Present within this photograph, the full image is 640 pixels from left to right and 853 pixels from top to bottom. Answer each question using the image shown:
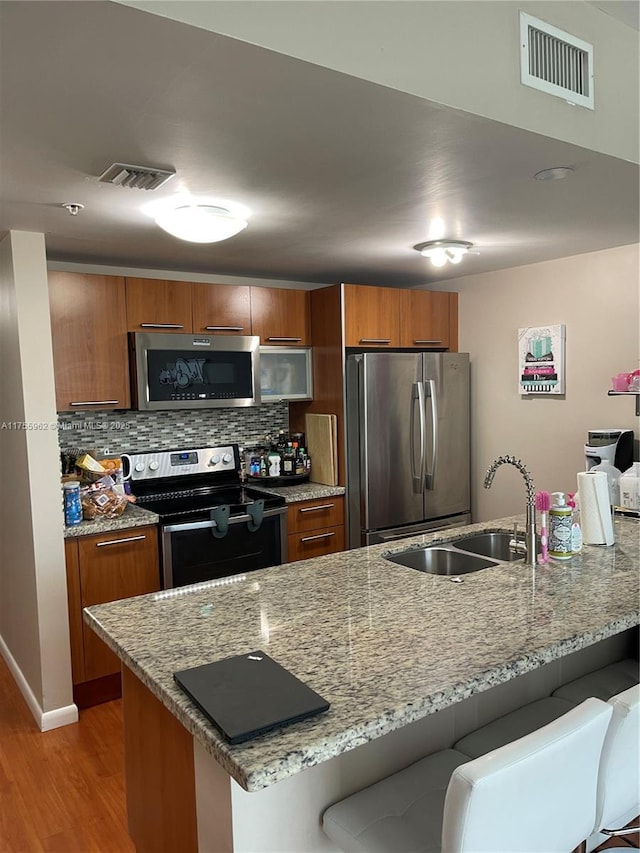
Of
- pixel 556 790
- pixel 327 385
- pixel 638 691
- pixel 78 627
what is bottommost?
pixel 78 627

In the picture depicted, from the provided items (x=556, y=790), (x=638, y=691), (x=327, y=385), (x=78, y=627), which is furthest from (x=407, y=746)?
(x=327, y=385)

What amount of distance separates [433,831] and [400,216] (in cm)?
219

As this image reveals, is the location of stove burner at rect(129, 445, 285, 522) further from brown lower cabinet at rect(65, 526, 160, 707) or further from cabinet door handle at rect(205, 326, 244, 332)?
cabinet door handle at rect(205, 326, 244, 332)

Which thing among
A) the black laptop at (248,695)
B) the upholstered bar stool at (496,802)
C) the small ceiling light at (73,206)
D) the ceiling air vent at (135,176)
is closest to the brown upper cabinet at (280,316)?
the small ceiling light at (73,206)

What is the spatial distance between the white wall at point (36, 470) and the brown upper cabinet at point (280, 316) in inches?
52.5

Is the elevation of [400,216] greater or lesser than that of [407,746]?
greater

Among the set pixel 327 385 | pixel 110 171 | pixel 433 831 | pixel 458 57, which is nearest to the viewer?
pixel 433 831

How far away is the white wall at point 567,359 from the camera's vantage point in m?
3.48

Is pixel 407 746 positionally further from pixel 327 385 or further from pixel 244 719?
pixel 327 385

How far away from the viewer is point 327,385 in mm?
4066

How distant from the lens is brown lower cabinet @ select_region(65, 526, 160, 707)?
10.00ft

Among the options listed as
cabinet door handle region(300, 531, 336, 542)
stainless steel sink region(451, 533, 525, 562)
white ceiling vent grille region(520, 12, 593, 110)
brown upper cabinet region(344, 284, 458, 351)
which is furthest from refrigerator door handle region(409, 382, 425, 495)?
white ceiling vent grille region(520, 12, 593, 110)

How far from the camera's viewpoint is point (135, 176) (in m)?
2.03

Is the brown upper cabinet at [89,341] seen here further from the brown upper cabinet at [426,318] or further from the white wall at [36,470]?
the brown upper cabinet at [426,318]
